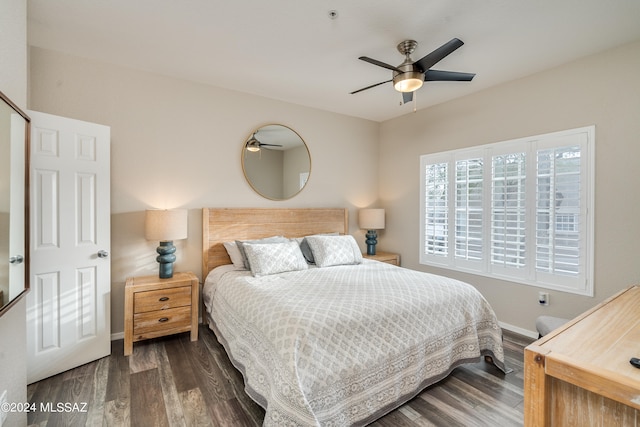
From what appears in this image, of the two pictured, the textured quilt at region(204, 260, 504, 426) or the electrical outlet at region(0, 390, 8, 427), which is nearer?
the electrical outlet at region(0, 390, 8, 427)

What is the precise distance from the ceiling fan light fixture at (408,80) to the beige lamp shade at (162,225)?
7.83 ft

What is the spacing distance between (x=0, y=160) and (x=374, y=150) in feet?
14.0

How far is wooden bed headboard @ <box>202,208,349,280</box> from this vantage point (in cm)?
337

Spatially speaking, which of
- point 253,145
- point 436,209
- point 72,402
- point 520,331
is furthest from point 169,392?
point 436,209

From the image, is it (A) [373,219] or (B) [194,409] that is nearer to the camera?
(B) [194,409]

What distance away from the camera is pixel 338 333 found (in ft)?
5.84

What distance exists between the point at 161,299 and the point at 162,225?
70 centimetres

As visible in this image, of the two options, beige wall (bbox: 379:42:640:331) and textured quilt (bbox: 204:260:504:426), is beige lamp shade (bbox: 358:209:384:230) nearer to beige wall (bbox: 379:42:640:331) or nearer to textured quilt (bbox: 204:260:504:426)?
beige wall (bbox: 379:42:640:331)

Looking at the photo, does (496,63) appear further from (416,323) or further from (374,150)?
(416,323)

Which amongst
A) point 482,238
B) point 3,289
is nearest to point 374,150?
point 482,238

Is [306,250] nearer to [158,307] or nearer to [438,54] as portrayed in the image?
[158,307]

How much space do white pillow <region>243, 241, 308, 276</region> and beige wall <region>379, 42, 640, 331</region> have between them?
205 cm

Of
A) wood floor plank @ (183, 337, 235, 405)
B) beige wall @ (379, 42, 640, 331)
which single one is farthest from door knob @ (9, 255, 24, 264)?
beige wall @ (379, 42, 640, 331)

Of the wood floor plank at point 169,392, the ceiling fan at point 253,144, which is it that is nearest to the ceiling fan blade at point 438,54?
the ceiling fan at point 253,144
